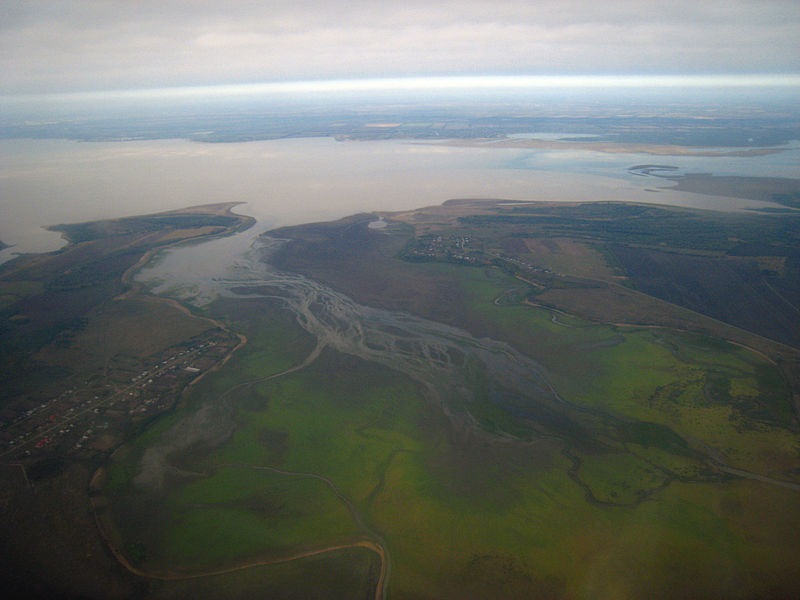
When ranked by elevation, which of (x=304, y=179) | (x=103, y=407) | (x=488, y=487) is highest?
(x=304, y=179)

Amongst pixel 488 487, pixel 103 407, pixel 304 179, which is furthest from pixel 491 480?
pixel 304 179

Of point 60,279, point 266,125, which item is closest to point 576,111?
point 266,125

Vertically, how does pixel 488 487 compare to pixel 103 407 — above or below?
below

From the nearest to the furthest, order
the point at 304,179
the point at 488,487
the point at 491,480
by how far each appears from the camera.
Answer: the point at 488,487 < the point at 491,480 < the point at 304,179

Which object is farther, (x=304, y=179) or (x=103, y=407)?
(x=304, y=179)

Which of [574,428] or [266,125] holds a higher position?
[266,125]

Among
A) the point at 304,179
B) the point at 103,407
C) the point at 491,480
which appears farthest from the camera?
the point at 304,179

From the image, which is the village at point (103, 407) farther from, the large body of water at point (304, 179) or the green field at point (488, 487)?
the large body of water at point (304, 179)

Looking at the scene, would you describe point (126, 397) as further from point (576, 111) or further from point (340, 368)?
point (576, 111)

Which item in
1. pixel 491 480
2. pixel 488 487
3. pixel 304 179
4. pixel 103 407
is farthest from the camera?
pixel 304 179

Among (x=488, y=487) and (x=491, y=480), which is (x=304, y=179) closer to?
(x=491, y=480)
